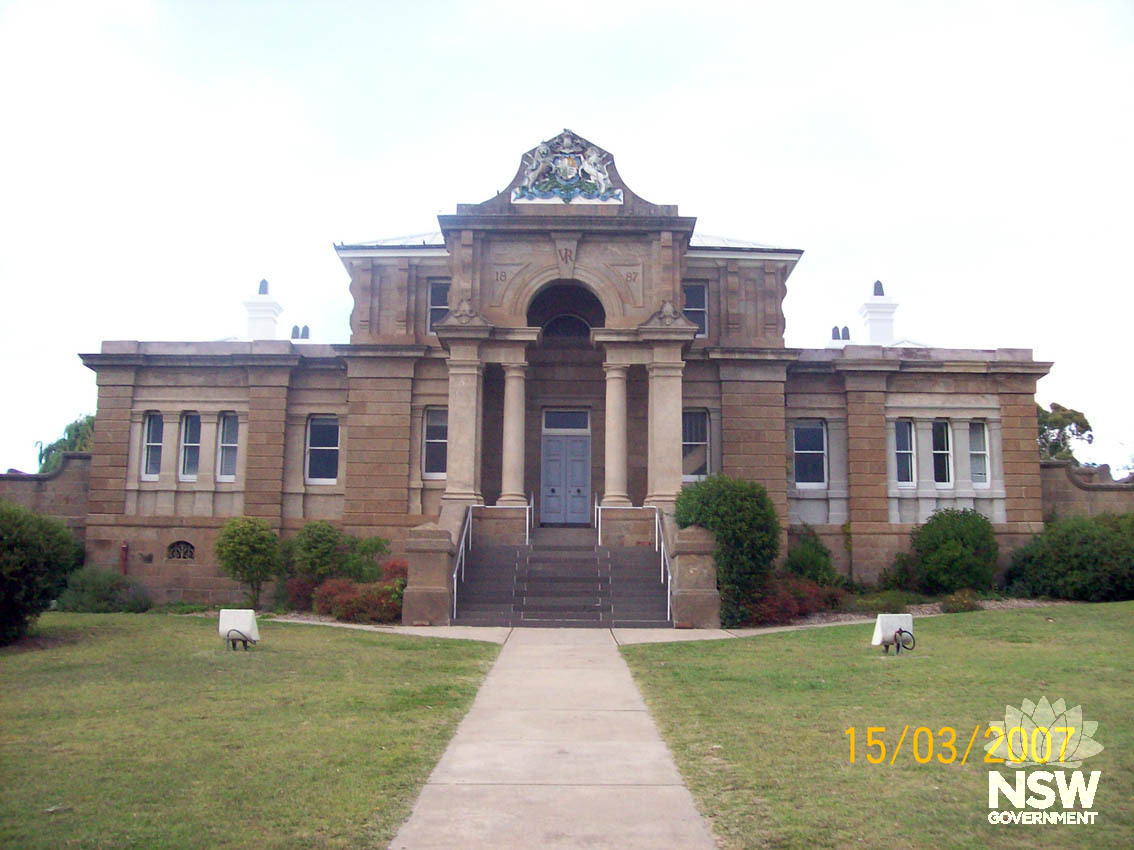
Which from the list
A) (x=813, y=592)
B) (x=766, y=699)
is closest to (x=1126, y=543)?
(x=813, y=592)

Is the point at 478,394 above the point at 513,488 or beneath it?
above

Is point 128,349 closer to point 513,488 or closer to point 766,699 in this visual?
point 513,488

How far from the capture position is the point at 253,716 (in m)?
9.27

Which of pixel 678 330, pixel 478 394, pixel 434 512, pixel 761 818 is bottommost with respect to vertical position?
pixel 761 818

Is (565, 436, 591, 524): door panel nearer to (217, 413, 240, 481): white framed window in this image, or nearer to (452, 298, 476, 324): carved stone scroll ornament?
(452, 298, 476, 324): carved stone scroll ornament

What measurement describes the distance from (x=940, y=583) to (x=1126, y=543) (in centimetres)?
429

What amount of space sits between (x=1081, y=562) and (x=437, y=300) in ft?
58.5

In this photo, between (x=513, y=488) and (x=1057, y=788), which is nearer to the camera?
(x=1057, y=788)

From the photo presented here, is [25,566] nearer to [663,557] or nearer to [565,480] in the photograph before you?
[663,557]

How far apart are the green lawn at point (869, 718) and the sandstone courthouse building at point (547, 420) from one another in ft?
31.4

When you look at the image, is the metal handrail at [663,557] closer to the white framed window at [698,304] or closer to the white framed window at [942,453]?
the white framed window at [698,304]

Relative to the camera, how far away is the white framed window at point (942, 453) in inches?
1069

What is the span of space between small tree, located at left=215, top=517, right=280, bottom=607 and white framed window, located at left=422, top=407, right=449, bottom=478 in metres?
4.91

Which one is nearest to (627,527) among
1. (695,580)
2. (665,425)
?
(665,425)
